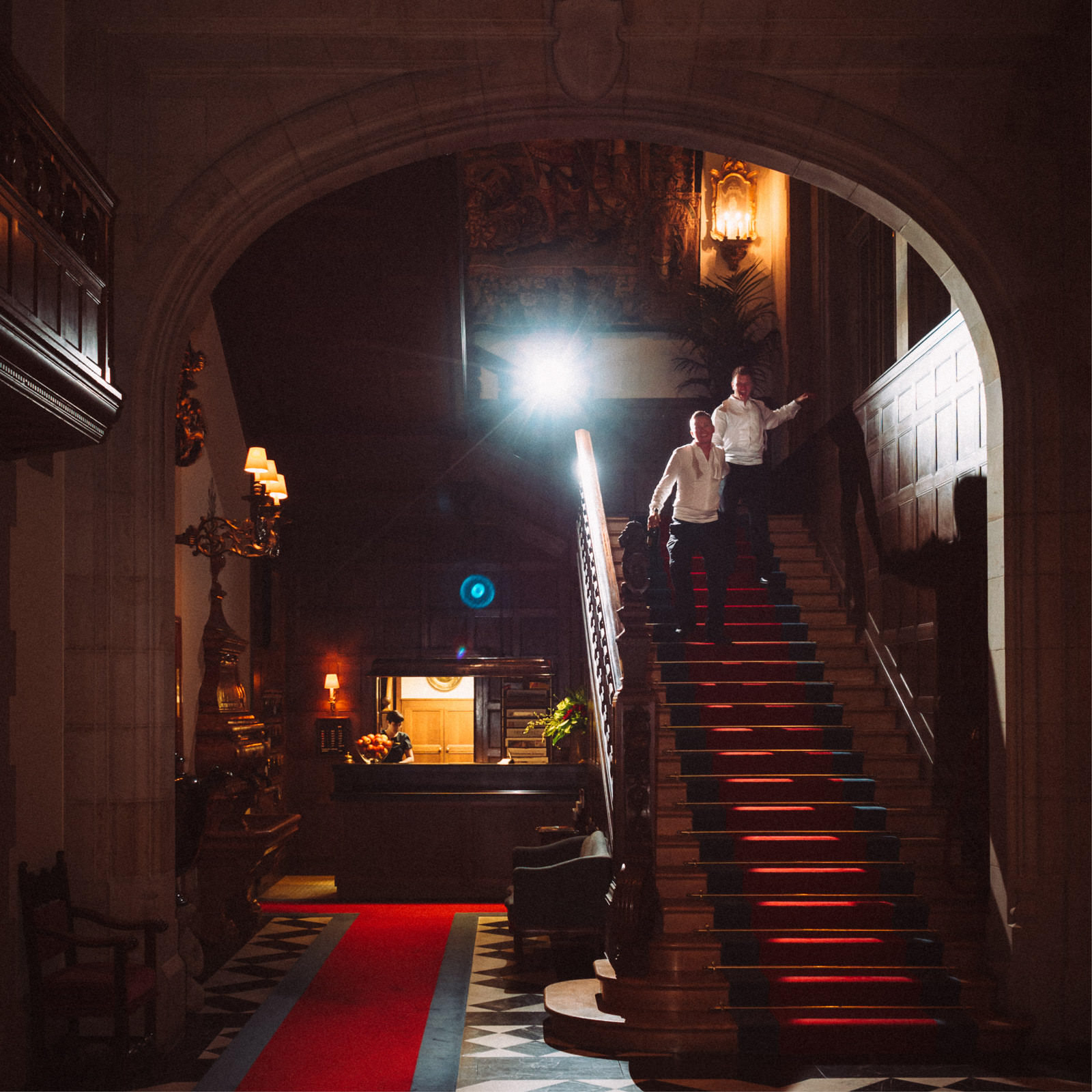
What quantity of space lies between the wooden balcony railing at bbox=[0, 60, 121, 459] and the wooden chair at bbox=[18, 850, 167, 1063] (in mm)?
2131

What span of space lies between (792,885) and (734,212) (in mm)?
10412

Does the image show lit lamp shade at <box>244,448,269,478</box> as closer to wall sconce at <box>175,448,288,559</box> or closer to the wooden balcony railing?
wall sconce at <box>175,448,288,559</box>

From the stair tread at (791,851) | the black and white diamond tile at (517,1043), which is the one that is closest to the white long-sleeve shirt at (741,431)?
the stair tread at (791,851)

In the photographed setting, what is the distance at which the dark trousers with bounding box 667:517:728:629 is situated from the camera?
8828mm

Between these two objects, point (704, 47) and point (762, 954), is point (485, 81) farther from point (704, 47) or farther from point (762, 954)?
point (762, 954)

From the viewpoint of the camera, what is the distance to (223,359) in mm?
12578

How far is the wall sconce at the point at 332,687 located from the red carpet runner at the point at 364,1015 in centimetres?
399

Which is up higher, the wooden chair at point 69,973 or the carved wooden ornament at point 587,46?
the carved wooden ornament at point 587,46

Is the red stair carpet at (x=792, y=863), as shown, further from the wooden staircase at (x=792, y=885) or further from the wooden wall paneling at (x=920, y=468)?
the wooden wall paneling at (x=920, y=468)

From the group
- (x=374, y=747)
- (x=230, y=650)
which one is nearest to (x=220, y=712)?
(x=230, y=650)

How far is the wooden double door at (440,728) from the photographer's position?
17344mm

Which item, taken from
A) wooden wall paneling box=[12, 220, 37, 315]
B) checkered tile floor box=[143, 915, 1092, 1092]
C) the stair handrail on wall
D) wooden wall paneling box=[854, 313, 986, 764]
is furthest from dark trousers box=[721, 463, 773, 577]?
wooden wall paneling box=[12, 220, 37, 315]

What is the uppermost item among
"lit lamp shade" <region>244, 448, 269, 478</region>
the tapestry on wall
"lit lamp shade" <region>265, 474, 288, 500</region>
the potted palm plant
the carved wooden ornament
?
the tapestry on wall

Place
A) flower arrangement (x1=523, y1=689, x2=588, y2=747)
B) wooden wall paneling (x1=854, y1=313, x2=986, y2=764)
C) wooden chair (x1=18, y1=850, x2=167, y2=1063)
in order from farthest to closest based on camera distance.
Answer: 1. flower arrangement (x1=523, y1=689, x2=588, y2=747)
2. wooden wall paneling (x1=854, y1=313, x2=986, y2=764)
3. wooden chair (x1=18, y1=850, x2=167, y2=1063)
